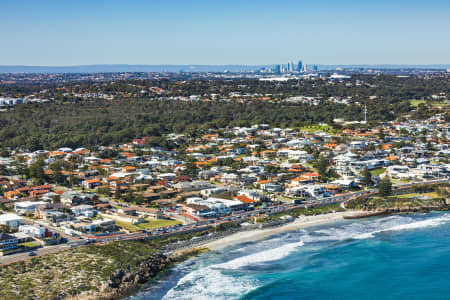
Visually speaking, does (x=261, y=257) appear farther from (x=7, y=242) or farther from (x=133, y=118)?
(x=133, y=118)

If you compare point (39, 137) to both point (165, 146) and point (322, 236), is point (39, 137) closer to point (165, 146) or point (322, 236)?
point (165, 146)

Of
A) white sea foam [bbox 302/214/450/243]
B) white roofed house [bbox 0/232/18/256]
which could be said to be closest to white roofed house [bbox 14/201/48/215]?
white roofed house [bbox 0/232/18/256]

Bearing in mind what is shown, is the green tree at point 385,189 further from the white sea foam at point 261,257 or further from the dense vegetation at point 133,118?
the dense vegetation at point 133,118

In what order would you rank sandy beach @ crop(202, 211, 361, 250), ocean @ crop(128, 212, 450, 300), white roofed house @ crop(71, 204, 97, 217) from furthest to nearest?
white roofed house @ crop(71, 204, 97, 217), sandy beach @ crop(202, 211, 361, 250), ocean @ crop(128, 212, 450, 300)

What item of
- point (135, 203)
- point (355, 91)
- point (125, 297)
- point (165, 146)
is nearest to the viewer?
point (125, 297)

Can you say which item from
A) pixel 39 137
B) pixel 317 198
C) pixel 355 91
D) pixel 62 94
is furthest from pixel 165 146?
pixel 355 91

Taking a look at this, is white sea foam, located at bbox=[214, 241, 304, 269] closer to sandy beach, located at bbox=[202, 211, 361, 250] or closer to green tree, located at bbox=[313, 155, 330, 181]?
sandy beach, located at bbox=[202, 211, 361, 250]

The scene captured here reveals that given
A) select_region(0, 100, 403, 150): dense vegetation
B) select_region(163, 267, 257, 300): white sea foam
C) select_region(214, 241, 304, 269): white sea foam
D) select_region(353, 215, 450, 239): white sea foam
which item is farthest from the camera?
select_region(0, 100, 403, 150): dense vegetation
